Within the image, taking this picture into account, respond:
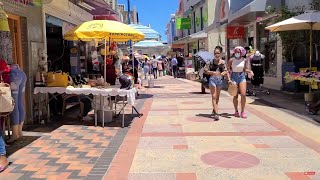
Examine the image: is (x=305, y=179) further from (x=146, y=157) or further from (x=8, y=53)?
(x=8, y=53)

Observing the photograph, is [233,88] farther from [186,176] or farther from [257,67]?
[257,67]

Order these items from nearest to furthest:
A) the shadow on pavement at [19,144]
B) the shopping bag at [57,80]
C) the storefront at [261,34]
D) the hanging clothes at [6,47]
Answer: the shadow on pavement at [19,144] → the hanging clothes at [6,47] → the shopping bag at [57,80] → the storefront at [261,34]

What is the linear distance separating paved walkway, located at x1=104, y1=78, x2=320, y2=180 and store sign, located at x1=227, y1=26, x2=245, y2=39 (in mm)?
10844

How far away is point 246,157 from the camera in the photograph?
226 inches

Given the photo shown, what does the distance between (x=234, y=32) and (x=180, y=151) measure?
15.0 meters

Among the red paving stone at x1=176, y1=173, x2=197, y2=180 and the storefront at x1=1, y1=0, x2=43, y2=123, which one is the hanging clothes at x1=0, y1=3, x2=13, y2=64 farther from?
the red paving stone at x1=176, y1=173, x2=197, y2=180

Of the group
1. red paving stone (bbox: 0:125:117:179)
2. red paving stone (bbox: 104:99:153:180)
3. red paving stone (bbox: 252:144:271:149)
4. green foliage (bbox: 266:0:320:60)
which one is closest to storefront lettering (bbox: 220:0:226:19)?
green foliage (bbox: 266:0:320:60)

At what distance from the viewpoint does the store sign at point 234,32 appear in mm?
20172

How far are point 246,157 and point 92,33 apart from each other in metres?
4.36

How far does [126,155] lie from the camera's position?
19.7ft

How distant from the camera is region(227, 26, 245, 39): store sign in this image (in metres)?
20.2

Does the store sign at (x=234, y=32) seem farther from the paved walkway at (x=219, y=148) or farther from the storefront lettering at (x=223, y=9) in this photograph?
the paved walkway at (x=219, y=148)

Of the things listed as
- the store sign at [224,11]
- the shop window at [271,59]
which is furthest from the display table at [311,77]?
the store sign at [224,11]

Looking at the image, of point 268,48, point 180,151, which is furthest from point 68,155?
point 268,48
